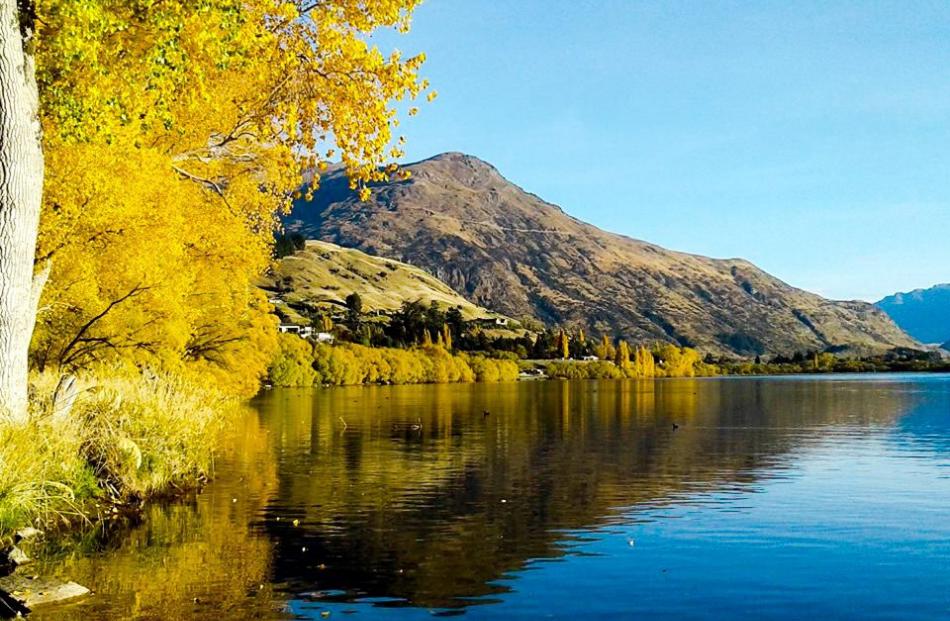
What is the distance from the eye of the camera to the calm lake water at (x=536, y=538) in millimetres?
18703

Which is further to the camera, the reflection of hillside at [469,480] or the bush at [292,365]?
the bush at [292,365]

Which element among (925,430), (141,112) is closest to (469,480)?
(141,112)

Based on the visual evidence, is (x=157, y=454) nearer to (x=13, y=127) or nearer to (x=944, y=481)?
(x=13, y=127)

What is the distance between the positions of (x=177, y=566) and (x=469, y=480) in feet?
63.6

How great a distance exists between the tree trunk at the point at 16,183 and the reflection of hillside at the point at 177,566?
162 inches

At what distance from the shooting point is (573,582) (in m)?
20.6

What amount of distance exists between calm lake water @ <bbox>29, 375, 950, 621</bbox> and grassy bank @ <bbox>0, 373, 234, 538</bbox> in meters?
1.28

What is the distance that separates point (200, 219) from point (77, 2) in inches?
1129

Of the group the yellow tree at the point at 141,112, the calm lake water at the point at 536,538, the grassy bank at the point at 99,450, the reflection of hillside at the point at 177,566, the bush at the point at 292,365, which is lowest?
the calm lake water at the point at 536,538

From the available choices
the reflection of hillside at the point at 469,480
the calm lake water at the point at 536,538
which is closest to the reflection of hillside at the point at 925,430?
the calm lake water at the point at 536,538

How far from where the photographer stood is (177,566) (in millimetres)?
20969

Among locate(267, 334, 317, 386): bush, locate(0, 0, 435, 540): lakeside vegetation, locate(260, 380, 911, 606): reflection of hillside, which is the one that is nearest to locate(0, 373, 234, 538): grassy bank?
locate(0, 0, 435, 540): lakeside vegetation

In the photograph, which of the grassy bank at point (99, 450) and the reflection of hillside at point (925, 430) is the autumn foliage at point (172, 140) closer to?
the grassy bank at point (99, 450)

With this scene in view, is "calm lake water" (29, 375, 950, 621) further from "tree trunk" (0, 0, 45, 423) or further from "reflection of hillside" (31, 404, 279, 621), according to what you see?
"tree trunk" (0, 0, 45, 423)
